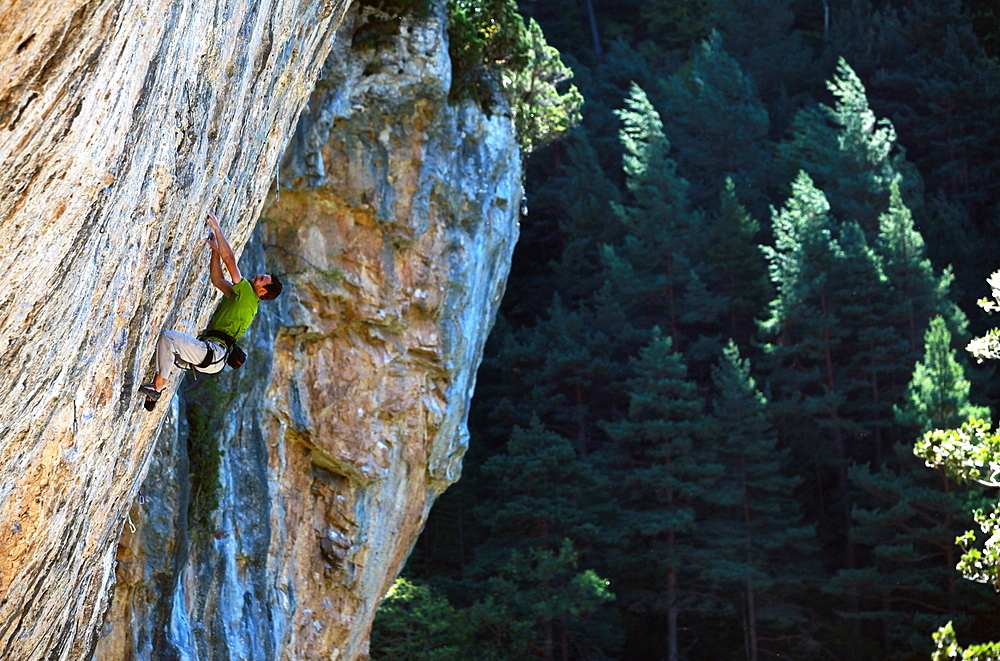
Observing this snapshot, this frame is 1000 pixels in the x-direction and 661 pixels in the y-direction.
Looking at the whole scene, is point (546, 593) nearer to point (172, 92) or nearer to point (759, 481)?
point (759, 481)

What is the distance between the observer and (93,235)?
16.5 ft

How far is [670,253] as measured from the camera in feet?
94.6

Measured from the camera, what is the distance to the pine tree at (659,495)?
23.8 m

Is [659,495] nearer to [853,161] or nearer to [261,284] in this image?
[853,161]

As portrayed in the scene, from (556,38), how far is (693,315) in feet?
39.3

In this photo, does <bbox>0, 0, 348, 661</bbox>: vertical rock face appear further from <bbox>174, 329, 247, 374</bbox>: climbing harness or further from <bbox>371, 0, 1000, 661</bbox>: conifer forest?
<bbox>371, 0, 1000, 661</bbox>: conifer forest

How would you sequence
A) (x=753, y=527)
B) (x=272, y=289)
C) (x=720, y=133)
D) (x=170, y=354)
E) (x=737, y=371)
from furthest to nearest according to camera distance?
(x=720, y=133) → (x=737, y=371) → (x=753, y=527) → (x=272, y=289) → (x=170, y=354)

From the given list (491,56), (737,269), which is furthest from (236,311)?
(737,269)

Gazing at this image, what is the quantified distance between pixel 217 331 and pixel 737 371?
65.5ft

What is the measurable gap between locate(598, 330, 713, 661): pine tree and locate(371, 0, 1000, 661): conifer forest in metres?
0.07

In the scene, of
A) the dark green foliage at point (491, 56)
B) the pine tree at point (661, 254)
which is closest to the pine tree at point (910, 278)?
the pine tree at point (661, 254)

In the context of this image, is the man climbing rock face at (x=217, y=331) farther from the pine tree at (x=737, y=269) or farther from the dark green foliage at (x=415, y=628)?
the pine tree at (x=737, y=269)

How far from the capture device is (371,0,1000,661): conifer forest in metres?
22.2

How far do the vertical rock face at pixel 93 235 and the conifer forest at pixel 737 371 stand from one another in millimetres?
9917
